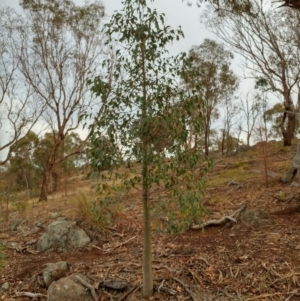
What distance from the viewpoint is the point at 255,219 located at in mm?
6664

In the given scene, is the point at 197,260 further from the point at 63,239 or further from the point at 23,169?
the point at 23,169

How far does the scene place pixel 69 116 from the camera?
1778 cm

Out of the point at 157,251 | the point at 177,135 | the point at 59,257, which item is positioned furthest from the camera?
the point at 59,257

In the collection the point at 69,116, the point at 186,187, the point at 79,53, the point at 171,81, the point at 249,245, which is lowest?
the point at 249,245

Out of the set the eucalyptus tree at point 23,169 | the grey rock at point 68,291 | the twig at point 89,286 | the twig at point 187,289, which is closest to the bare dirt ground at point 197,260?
the twig at point 187,289

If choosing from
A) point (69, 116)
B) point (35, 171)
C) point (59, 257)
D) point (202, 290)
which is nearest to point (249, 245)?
point (202, 290)

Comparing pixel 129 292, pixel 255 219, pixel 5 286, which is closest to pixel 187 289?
pixel 129 292

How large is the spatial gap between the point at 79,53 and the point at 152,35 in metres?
14.9

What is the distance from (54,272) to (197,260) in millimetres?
2101

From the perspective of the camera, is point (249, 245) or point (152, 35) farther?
point (249, 245)

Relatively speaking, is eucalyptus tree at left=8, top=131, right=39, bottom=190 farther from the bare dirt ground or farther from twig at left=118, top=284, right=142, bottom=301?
twig at left=118, top=284, right=142, bottom=301

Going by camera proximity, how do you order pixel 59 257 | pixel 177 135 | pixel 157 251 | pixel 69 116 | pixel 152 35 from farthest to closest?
pixel 69 116
pixel 59 257
pixel 157 251
pixel 152 35
pixel 177 135

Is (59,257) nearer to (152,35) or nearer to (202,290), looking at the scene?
(202,290)

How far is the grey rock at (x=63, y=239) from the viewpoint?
6805 millimetres
